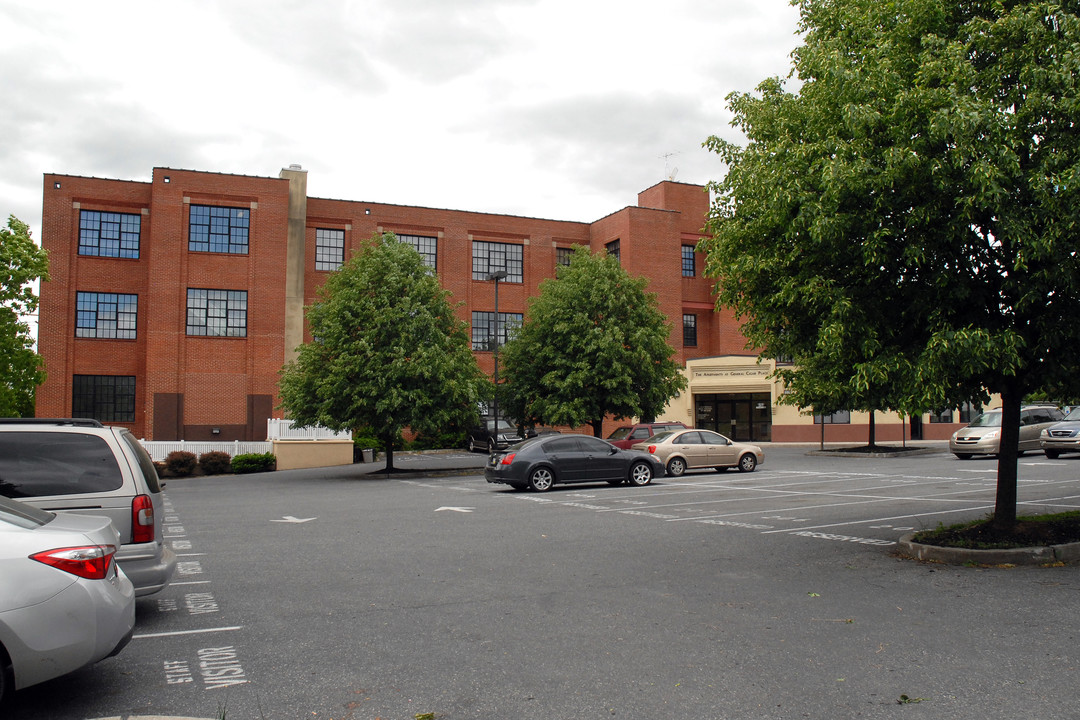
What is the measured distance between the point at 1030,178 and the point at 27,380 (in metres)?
32.5

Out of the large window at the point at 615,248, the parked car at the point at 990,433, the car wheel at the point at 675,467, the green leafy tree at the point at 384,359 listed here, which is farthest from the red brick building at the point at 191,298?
the car wheel at the point at 675,467

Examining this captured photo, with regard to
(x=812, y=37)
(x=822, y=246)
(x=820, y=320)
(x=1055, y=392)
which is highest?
(x=812, y=37)

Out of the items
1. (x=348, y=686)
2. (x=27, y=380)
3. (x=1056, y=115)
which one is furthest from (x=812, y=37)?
(x=27, y=380)

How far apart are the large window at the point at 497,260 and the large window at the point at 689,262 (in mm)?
9812

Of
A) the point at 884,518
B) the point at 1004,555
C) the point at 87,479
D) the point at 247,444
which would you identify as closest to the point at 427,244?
the point at 247,444

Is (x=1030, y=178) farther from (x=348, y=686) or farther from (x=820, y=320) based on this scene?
(x=348, y=686)

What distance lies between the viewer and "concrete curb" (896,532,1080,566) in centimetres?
925

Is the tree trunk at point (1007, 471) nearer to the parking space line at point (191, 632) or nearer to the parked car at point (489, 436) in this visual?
the parking space line at point (191, 632)

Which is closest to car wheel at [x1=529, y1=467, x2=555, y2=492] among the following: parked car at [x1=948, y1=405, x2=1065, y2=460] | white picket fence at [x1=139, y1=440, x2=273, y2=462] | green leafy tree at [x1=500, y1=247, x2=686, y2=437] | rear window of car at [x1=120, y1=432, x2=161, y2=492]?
green leafy tree at [x1=500, y1=247, x2=686, y2=437]

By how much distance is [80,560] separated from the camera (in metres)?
4.62

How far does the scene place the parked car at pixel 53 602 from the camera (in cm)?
433

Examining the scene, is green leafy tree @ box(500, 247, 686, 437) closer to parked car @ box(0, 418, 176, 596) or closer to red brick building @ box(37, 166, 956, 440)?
red brick building @ box(37, 166, 956, 440)

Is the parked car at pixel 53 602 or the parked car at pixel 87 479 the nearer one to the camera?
the parked car at pixel 53 602

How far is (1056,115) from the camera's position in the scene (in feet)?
28.1
